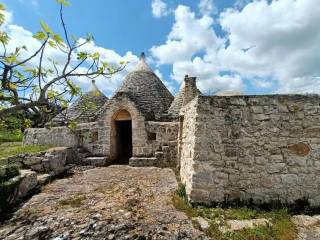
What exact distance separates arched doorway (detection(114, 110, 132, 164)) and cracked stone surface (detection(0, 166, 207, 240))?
3.62m

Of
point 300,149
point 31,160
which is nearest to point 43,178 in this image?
point 31,160

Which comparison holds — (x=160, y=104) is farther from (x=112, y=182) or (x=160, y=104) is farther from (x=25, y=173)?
(x=25, y=173)

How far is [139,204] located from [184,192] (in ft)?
3.36

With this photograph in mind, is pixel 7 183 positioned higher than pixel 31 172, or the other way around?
pixel 31 172

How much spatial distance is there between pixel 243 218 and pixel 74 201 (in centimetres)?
335

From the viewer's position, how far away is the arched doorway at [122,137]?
10180mm

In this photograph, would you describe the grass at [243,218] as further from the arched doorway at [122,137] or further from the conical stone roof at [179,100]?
the arched doorway at [122,137]

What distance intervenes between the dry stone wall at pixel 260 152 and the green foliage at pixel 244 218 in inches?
11.0

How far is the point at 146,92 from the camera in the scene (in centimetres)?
1156

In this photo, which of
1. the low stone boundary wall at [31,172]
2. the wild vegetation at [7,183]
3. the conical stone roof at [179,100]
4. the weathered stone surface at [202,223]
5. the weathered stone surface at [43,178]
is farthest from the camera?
the conical stone roof at [179,100]

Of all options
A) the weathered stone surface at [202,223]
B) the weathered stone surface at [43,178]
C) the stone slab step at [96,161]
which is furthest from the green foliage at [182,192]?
the stone slab step at [96,161]

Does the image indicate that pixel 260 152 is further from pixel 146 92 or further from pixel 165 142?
pixel 146 92

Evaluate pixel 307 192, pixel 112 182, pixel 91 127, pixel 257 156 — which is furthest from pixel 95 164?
pixel 307 192

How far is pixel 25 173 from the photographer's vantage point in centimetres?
607
